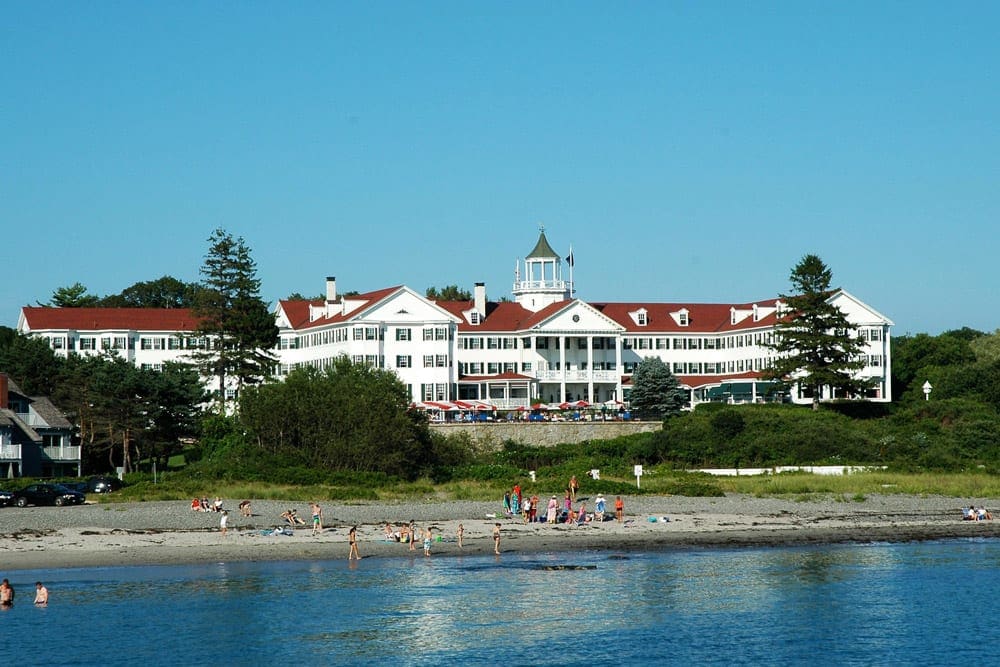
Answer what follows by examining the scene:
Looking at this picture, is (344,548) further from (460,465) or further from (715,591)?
(460,465)

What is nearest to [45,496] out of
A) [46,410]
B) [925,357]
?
[46,410]

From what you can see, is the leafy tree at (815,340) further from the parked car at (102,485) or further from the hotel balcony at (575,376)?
the parked car at (102,485)

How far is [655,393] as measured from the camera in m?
95.1

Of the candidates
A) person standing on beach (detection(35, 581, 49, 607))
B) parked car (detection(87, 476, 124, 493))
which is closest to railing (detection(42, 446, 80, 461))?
parked car (detection(87, 476, 124, 493))

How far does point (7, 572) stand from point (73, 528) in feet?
24.8

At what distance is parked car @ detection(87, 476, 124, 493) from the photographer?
205 feet

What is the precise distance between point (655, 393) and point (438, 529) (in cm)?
4299

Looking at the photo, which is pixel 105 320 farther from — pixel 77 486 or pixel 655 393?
pixel 77 486

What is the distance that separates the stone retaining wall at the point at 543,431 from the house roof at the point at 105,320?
118ft

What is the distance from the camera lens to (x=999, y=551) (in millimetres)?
51688

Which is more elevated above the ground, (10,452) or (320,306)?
(320,306)

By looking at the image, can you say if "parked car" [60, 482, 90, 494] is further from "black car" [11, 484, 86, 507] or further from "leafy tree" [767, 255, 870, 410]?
"leafy tree" [767, 255, 870, 410]

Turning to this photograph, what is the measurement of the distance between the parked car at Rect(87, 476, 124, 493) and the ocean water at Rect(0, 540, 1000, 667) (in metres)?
17.2

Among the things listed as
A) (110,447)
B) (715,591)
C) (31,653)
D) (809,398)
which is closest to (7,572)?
(31,653)
